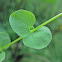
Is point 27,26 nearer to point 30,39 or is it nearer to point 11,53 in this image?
point 30,39

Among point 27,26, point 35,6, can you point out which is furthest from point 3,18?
point 27,26

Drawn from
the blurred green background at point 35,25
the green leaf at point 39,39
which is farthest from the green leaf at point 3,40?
the blurred green background at point 35,25

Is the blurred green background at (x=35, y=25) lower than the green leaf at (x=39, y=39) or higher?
lower

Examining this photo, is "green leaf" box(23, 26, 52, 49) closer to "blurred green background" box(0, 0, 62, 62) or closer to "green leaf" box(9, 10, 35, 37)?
"green leaf" box(9, 10, 35, 37)

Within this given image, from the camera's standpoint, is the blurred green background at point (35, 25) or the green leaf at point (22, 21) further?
the blurred green background at point (35, 25)

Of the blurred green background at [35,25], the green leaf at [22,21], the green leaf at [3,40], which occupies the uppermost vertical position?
the green leaf at [22,21]

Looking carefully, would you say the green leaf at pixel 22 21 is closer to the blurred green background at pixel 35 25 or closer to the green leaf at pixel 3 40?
the green leaf at pixel 3 40

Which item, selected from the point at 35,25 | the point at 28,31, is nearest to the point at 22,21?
the point at 28,31

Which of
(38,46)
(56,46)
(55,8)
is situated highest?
(38,46)
